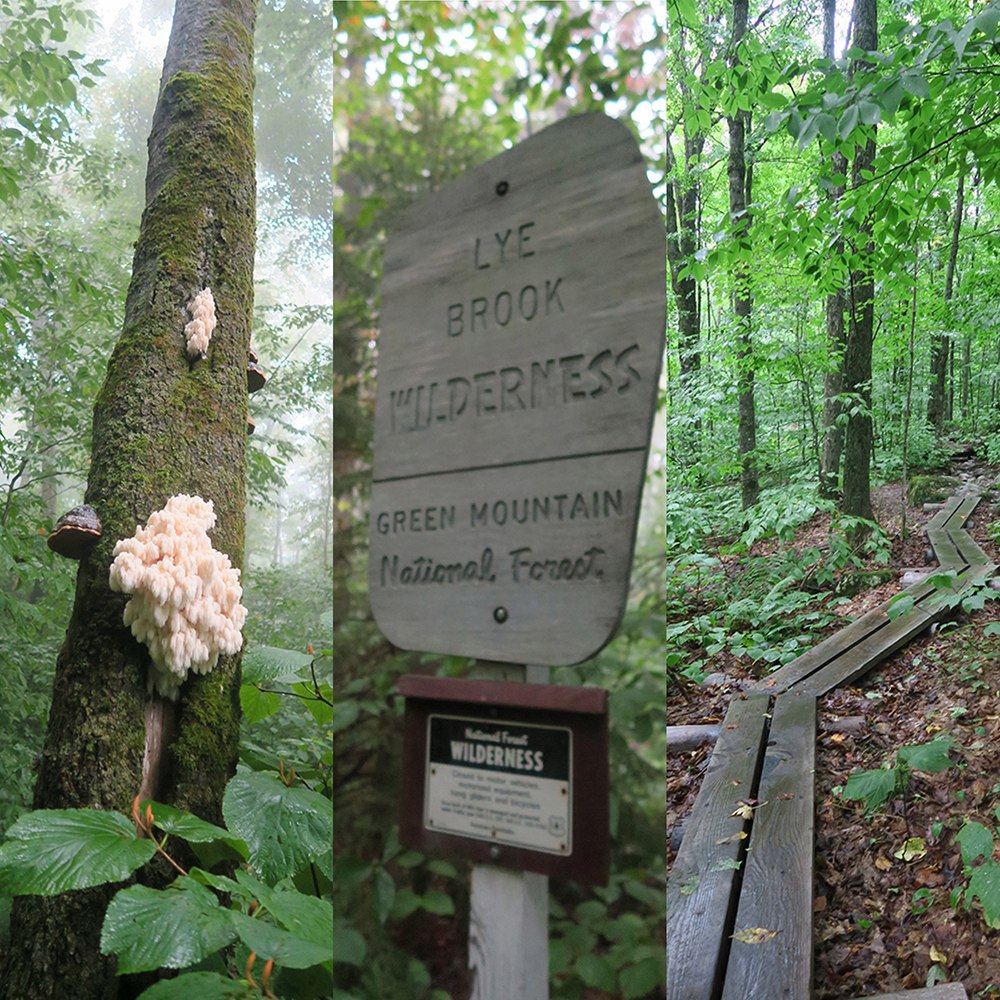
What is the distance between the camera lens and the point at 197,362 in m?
2.28

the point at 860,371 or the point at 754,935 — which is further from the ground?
the point at 860,371

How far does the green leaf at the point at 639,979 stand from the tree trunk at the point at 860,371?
21.3ft

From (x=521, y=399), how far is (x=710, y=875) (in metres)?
A: 2.17

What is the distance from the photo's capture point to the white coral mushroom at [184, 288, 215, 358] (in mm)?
2254

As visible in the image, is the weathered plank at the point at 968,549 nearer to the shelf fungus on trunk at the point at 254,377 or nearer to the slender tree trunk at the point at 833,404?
the slender tree trunk at the point at 833,404

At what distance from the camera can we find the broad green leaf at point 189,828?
142 centimetres

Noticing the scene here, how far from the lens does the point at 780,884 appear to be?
8.07 ft

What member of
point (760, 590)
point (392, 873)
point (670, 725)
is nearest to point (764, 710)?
point (670, 725)

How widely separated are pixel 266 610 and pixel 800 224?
9711mm

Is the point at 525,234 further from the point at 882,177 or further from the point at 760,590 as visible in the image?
the point at 760,590

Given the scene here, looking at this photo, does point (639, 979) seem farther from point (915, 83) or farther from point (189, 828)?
point (915, 83)

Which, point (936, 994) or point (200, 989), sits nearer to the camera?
point (200, 989)

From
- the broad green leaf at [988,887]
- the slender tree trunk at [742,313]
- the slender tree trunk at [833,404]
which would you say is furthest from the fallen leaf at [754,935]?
the slender tree trunk at [833,404]

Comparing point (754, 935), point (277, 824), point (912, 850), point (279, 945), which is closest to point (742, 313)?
point (912, 850)
